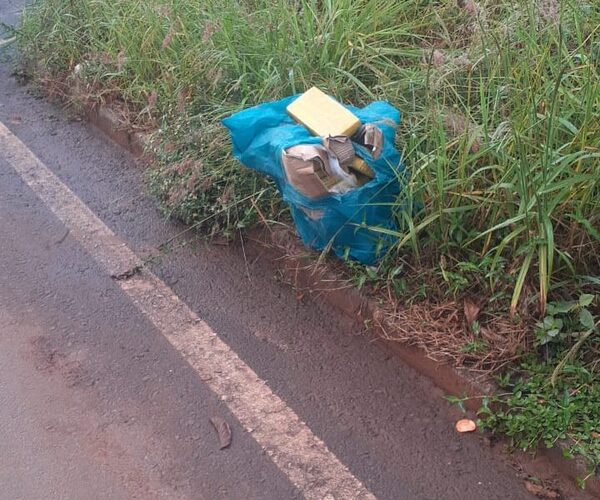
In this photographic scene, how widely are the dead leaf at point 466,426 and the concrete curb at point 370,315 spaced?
66mm

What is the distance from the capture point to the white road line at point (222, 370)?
2510 millimetres

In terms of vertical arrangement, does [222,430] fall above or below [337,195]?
below

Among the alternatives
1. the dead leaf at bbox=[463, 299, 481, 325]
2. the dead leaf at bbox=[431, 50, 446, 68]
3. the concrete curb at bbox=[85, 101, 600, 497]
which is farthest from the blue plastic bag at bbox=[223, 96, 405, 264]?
the dead leaf at bbox=[431, 50, 446, 68]

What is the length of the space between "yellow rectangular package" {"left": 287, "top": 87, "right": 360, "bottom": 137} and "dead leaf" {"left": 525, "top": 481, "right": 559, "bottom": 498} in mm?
1458

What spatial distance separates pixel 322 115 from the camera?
3127 millimetres

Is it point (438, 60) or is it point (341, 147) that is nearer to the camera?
point (341, 147)

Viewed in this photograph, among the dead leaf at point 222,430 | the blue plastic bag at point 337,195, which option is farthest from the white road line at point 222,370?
the blue plastic bag at point 337,195

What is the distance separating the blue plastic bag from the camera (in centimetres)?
300

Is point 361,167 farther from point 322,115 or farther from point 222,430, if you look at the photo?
point 222,430

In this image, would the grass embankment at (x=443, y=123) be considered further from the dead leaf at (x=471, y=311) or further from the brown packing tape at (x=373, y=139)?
the brown packing tape at (x=373, y=139)

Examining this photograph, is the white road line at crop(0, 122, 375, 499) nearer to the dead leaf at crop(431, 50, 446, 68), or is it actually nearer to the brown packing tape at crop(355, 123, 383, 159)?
the brown packing tape at crop(355, 123, 383, 159)

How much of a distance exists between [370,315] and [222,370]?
2.06ft

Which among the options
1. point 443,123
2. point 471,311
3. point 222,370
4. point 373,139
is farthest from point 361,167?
point 222,370

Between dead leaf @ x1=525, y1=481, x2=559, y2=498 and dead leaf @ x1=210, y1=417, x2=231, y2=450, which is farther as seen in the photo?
dead leaf @ x1=210, y1=417, x2=231, y2=450
